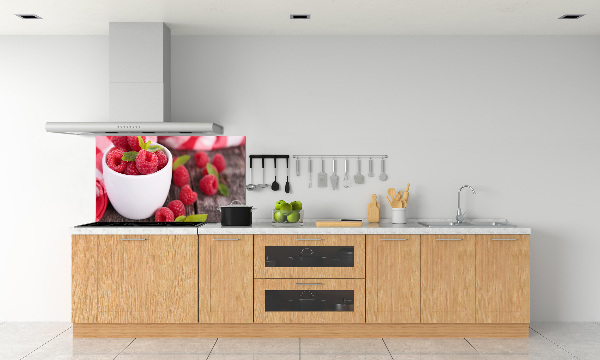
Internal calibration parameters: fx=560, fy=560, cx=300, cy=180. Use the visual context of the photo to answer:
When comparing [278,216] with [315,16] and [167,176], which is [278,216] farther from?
[315,16]

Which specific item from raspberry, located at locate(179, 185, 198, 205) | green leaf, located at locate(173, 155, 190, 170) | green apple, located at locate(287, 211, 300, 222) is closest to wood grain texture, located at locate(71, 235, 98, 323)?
raspberry, located at locate(179, 185, 198, 205)

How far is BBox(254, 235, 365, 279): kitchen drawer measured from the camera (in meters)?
4.41

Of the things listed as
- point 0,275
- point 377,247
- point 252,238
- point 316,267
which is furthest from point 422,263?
point 0,275

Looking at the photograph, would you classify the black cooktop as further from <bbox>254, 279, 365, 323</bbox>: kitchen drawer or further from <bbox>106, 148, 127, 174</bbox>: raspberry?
<bbox>254, 279, 365, 323</bbox>: kitchen drawer

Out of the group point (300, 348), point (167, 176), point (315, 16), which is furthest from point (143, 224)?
point (315, 16)

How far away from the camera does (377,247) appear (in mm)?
4422

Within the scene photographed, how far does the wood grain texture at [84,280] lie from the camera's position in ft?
14.5

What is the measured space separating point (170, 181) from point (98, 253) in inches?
37.7

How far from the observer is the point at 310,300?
14.4ft

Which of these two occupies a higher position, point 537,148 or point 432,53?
point 432,53

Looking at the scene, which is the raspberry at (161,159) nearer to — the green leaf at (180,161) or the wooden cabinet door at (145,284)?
the green leaf at (180,161)

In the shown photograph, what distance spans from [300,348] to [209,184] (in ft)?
5.59

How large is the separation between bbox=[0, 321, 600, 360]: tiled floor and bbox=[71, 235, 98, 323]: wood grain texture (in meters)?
0.21

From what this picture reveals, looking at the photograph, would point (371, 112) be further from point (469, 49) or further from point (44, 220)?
point (44, 220)
